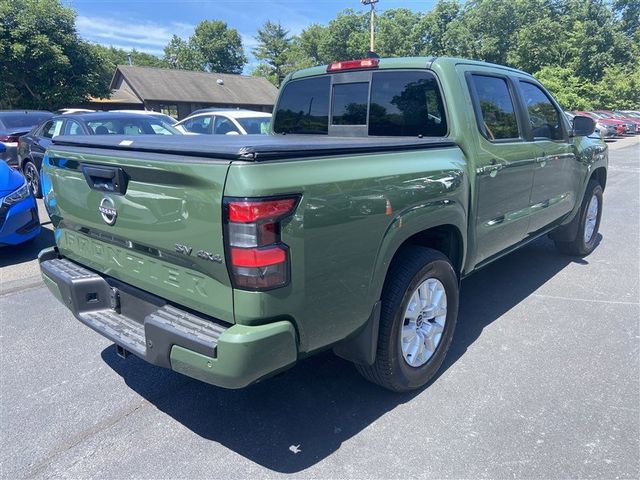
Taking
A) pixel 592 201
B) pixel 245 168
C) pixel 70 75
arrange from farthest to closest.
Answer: pixel 70 75 → pixel 592 201 → pixel 245 168

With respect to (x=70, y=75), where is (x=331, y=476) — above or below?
below

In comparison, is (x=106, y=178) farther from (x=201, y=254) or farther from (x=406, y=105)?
(x=406, y=105)

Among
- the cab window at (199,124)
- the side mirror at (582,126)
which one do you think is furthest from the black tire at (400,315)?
the cab window at (199,124)

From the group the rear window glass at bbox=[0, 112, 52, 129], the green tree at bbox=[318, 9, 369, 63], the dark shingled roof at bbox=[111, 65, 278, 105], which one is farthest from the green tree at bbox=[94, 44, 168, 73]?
the rear window glass at bbox=[0, 112, 52, 129]

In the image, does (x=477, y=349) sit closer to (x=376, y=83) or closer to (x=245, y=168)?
(x=376, y=83)

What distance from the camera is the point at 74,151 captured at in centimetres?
272

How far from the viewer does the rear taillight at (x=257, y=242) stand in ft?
6.18

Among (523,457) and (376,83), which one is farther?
(376,83)

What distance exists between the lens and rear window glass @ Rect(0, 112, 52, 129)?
36.0 feet

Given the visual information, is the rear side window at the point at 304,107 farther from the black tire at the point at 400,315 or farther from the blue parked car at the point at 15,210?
the blue parked car at the point at 15,210

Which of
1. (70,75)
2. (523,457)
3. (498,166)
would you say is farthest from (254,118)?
(70,75)

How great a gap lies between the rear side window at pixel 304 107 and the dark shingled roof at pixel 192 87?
34.9 metres

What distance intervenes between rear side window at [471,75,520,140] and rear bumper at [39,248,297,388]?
2.27 metres

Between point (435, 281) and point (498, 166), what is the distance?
3.48 ft
